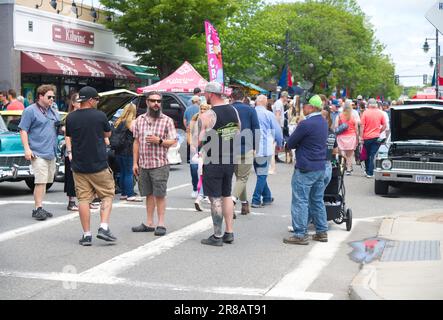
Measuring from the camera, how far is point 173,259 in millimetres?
7867

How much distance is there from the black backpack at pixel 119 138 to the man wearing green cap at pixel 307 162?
4079mm

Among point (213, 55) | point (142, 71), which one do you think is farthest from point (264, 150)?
point (142, 71)

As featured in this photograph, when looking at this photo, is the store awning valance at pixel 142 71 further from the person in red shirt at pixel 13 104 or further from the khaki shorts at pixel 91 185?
the khaki shorts at pixel 91 185

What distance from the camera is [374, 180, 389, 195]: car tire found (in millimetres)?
13711

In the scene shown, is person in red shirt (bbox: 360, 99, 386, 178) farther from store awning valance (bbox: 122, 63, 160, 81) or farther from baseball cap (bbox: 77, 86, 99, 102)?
store awning valance (bbox: 122, 63, 160, 81)

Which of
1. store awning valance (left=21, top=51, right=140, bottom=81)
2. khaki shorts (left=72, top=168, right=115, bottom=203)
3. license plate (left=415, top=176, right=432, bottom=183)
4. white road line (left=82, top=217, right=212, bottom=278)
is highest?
store awning valance (left=21, top=51, right=140, bottom=81)

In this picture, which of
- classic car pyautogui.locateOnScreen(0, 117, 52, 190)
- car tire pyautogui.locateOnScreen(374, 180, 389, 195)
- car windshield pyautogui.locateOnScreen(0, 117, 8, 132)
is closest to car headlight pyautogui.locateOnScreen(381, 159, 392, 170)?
car tire pyautogui.locateOnScreen(374, 180, 389, 195)

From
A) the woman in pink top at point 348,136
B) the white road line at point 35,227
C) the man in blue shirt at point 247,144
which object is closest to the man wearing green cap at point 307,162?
the man in blue shirt at point 247,144

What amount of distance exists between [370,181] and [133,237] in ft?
27.8

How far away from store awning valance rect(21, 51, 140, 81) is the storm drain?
20387 mm

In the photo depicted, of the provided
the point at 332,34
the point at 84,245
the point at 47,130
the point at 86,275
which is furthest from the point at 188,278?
the point at 332,34

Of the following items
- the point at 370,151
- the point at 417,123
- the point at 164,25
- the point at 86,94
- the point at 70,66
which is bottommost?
the point at 370,151

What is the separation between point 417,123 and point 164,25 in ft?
64.4

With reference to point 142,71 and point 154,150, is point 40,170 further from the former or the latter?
point 142,71
